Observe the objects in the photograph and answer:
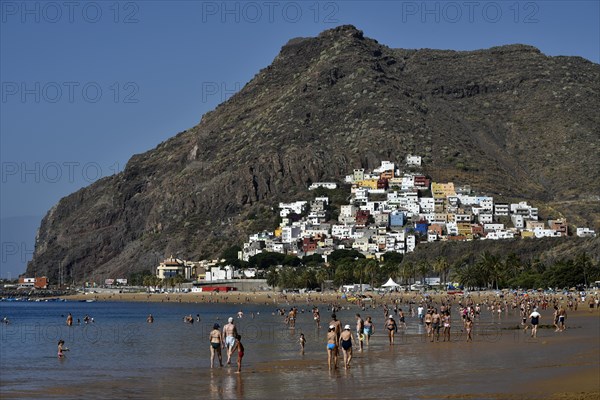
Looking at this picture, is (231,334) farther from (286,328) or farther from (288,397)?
(286,328)

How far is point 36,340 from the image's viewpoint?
204 ft

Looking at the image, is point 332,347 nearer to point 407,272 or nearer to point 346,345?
point 346,345

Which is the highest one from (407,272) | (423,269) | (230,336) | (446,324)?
(423,269)

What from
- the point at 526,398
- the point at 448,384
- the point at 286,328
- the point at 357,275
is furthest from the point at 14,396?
the point at 357,275

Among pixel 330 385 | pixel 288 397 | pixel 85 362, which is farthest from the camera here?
pixel 85 362

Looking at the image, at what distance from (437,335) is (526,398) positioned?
24861mm

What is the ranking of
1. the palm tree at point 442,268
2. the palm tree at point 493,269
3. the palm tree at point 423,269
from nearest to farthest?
the palm tree at point 493,269 < the palm tree at point 423,269 < the palm tree at point 442,268

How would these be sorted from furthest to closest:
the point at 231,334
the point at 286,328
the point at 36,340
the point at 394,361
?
the point at 286,328 < the point at 36,340 < the point at 394,361 < the point at 231,334

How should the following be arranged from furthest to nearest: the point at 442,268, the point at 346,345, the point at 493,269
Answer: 1. the point at 442,268
2. the point at 493,269
3. the point at 346,345

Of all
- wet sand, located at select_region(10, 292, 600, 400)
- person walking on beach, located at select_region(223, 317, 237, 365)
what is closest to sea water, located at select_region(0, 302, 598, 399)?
wet sand, located at select_region(10, 292, 600, 400)

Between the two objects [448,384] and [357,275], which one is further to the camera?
[357,275]

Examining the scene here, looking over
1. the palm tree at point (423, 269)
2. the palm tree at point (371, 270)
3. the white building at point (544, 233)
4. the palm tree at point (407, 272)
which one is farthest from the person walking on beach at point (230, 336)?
the white building at point (544, 233)

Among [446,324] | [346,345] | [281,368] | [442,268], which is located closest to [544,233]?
[442,268]

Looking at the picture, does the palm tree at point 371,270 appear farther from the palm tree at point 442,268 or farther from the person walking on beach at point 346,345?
the person walking on beach at point 346,345
